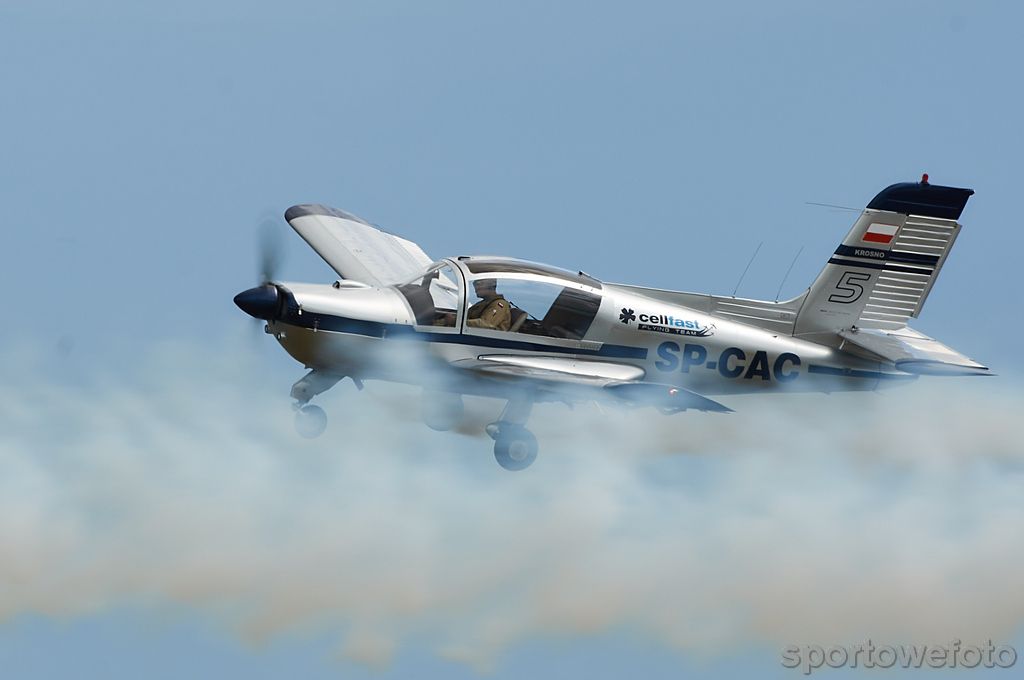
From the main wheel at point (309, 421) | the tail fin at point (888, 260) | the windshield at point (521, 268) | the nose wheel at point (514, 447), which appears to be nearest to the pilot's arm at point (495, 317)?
the windshield at point (521, 268)

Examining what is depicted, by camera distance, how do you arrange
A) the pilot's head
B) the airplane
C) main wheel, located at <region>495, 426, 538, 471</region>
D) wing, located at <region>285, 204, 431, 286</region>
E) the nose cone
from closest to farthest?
1. the nose cone
2. the airplane
3. main wheel, located at <region>495, 426, 538, 471</region>
4. the pilot's head
5. wing, located at <region>285, 204, 431, 286</region>

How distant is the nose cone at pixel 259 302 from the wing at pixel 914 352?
7702 mm

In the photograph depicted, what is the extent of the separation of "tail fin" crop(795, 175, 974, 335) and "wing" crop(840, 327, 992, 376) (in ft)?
0.71

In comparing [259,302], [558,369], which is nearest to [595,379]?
[558,369]

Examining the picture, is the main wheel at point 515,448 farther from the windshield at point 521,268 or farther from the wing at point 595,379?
the windshield at point 521,268

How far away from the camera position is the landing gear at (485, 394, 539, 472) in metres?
21.4

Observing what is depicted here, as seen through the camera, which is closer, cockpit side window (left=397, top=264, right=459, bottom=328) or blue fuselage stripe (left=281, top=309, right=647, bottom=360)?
blue fuselage stripe (left=281, top=309, right=647, bottom=360)

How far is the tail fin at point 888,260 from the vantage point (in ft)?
76.5

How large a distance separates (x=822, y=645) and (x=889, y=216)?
19.6 ft

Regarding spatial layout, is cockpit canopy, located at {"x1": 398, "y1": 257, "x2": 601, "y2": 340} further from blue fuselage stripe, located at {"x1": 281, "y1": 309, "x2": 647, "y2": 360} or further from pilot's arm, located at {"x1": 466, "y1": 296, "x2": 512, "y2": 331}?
blue fuselage stripe, located at {"x1": 281, "y1": 309, "x2": 647, "y2": 360}

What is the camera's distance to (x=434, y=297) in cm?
2181

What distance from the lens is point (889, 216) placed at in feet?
76.7

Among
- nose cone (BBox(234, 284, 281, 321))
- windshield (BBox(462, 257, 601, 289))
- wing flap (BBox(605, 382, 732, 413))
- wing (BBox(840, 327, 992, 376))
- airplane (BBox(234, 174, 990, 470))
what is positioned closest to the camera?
wing flap (BBox(605, 382, 732, 413))

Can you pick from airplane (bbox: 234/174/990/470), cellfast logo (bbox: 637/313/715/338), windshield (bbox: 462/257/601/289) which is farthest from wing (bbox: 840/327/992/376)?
windshield (bbox: 462/257/601/289)
